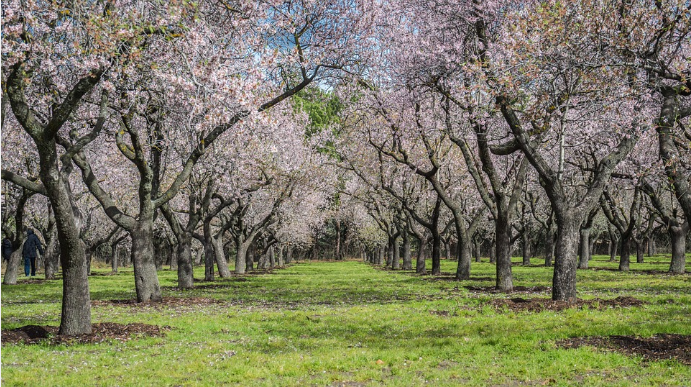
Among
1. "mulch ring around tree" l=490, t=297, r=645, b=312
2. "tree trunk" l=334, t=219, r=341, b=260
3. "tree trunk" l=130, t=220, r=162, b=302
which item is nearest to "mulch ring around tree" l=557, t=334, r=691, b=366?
"mulch ring around tree" l=490, t=297, r=645, b=312

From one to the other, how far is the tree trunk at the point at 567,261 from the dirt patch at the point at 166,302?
12543mm

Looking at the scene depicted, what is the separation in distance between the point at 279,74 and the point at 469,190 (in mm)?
27247

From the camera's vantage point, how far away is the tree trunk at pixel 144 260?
67.3 feet

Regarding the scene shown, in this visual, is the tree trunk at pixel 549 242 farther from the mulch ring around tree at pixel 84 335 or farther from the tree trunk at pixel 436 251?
the mulch ring around tree at pixel 84 335

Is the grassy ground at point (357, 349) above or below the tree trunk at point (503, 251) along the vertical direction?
below

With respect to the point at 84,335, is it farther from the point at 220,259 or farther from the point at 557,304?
the point at 220,259

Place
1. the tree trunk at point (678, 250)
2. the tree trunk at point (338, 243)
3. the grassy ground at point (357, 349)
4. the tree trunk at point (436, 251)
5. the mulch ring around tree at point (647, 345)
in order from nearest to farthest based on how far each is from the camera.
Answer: the grassy ground at point (357, 349), the mulch ring around tree at point (647, 345), the tree trunk at point (678, 250), the tree trunk at point (436, 251), the tree trunk at point (338, 243)

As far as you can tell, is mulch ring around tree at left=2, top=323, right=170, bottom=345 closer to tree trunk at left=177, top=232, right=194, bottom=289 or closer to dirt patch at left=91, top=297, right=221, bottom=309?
dirt patch at left=91, top=297, right=221, bottom=309

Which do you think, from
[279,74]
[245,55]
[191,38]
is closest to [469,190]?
[279,74]

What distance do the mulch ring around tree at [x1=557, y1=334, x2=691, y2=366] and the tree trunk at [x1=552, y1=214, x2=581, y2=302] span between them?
17.3 feet

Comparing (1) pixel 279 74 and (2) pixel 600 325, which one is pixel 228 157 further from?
(2) pixel 600 325

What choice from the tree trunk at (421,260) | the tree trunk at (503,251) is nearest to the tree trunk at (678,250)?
the tree trunk at (421,260)

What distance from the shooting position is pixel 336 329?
14.6m

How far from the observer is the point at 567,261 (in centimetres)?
1722
